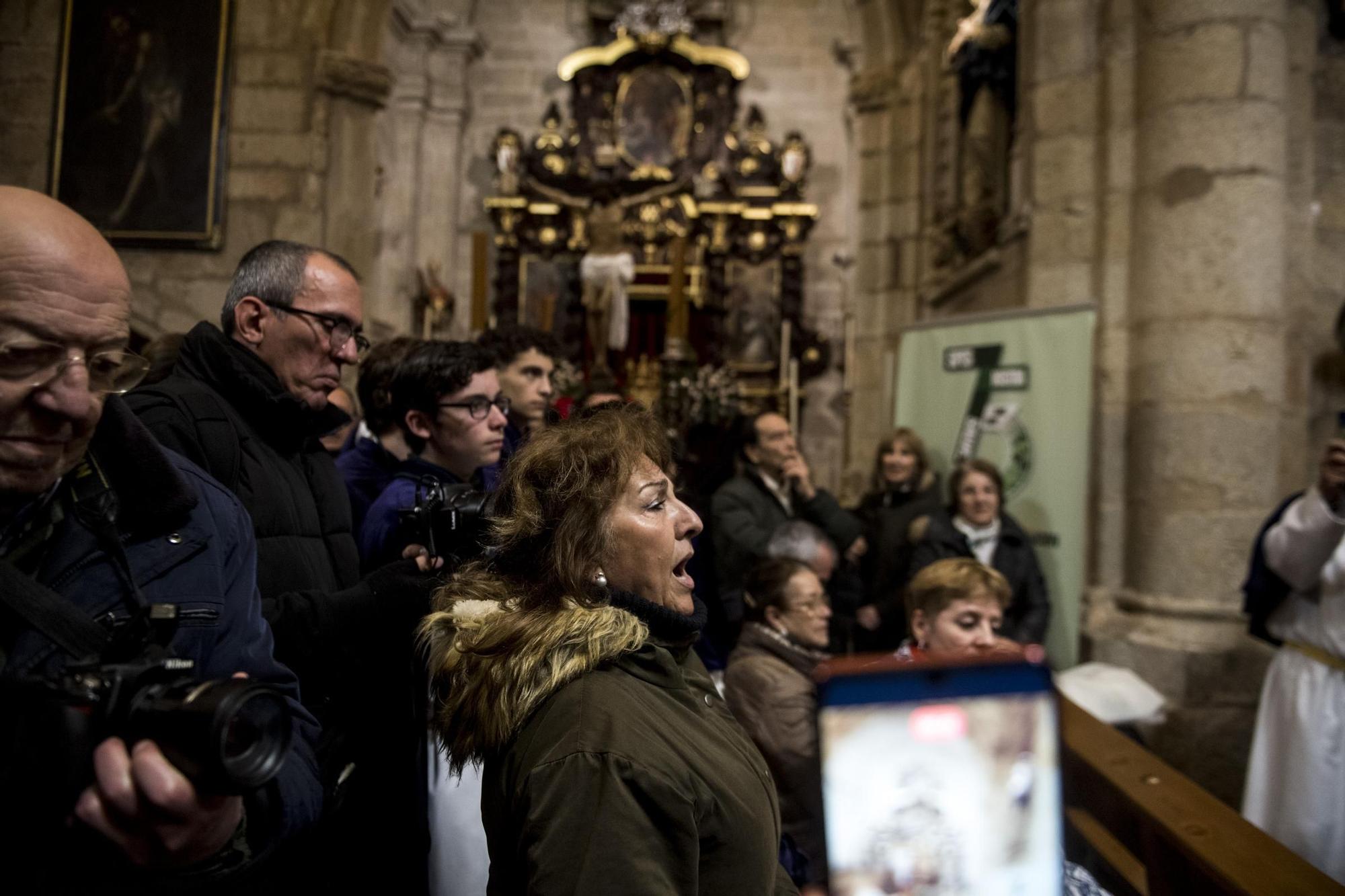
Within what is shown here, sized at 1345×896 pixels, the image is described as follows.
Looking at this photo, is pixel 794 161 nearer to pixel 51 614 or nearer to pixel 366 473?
pixel 366 473

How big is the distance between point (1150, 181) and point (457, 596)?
167 inches

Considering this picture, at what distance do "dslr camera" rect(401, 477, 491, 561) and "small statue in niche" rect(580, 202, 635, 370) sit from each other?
25.4 feet

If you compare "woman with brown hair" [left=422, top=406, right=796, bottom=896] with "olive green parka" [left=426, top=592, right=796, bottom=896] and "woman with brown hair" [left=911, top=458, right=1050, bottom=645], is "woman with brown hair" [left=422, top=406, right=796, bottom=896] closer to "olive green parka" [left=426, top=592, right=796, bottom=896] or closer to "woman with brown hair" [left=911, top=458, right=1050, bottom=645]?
"olive green parka" [left=426, top=592, right=796, bottom=896]

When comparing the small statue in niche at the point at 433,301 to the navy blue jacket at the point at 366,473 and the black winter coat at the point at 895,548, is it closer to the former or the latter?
the black winter coat at the point at 895,548

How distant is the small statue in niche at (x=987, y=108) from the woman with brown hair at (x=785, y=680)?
161 inches

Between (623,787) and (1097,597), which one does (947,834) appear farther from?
(1097,597)

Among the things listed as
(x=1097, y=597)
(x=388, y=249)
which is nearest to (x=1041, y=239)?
(x=1097, y=597)

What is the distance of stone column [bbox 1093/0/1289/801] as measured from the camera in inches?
166

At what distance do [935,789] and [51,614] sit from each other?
3.06ft

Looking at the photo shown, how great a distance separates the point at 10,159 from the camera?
7.55m

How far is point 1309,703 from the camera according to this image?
125 inches

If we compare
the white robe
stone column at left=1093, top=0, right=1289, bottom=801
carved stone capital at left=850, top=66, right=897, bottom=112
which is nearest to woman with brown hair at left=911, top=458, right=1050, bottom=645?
stone column at left=1093, top=0, right=1289, bottom=801

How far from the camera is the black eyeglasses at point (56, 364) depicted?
3.59 ft

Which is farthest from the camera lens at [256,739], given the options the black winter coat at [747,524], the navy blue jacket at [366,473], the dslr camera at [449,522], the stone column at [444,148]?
the stone column at [444,148]
